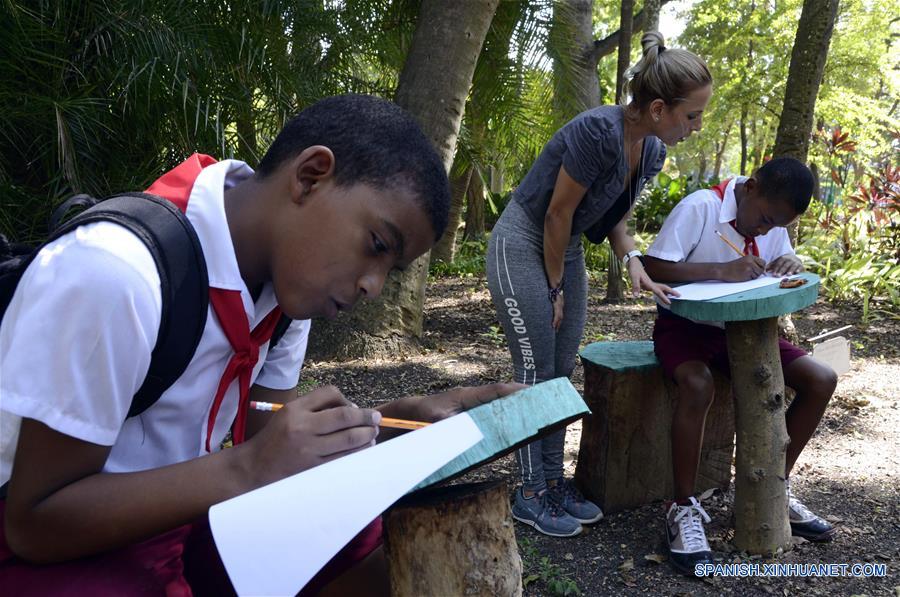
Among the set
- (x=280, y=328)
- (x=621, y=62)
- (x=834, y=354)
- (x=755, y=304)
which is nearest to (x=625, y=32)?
(x=621, y=62)

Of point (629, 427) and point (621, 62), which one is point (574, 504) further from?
point (621, 62)

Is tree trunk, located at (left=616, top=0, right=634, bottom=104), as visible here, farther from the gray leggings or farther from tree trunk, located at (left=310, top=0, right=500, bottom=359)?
the gray leggings

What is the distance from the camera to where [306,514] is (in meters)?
1.02

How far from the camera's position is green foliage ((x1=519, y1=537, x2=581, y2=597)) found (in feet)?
8.61

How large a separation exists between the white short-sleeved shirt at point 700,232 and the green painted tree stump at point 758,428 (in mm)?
373

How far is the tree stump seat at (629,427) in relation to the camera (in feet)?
10.4

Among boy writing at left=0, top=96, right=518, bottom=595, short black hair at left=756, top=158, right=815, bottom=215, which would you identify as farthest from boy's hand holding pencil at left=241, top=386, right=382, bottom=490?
short black hair at left=756, top=158, right=815, bottom=215

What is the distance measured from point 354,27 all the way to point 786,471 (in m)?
4.86

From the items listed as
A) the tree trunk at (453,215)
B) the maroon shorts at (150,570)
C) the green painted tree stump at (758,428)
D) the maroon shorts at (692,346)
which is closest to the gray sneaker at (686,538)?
the green painted tree stump at (758,428)

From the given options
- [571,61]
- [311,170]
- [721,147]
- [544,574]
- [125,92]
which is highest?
[721,147]

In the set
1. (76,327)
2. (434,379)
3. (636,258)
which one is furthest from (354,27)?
(76,327)

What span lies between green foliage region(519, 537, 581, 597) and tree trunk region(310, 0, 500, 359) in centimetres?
246

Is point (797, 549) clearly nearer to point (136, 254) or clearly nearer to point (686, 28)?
point (136, 254)

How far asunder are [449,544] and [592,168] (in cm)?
178
